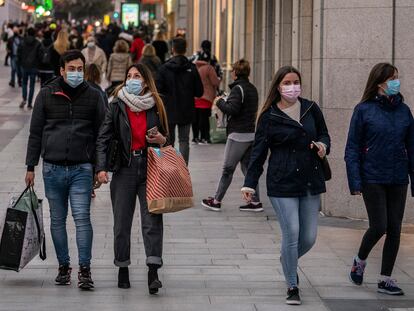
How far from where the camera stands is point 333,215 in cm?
1261

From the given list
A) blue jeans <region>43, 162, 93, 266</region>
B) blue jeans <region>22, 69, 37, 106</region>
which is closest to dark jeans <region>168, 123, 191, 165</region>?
blue jeans <region>43, 162, 93, 266</region>

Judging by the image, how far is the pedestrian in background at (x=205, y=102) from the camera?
1972 cm

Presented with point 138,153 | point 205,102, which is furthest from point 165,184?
point 205,102

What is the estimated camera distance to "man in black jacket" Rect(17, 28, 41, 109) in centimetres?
2783

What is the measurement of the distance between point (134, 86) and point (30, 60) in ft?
65.0

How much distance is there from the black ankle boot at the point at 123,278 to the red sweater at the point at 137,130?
96 centimetres

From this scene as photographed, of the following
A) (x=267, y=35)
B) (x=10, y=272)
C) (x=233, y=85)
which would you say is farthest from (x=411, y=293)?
(x=267, y=35)

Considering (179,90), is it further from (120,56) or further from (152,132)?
(120,56)

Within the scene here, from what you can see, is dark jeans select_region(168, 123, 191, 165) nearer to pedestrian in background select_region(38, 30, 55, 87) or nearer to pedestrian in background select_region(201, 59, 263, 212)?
pedestrian in background select_region(201, 59, 263, 212)

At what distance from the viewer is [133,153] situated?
343 inches

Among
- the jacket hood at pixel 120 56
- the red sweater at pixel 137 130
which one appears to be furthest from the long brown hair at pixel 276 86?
the jacket hood at pixel 120 56

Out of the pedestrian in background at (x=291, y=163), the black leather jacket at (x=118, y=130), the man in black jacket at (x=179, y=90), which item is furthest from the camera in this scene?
the man in black jacket at (x=179, y=90)

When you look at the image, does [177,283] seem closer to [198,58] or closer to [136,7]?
[198,58]

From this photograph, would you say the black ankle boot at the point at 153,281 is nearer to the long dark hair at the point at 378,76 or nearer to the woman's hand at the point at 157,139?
the woman's hand at the point at 157,139
